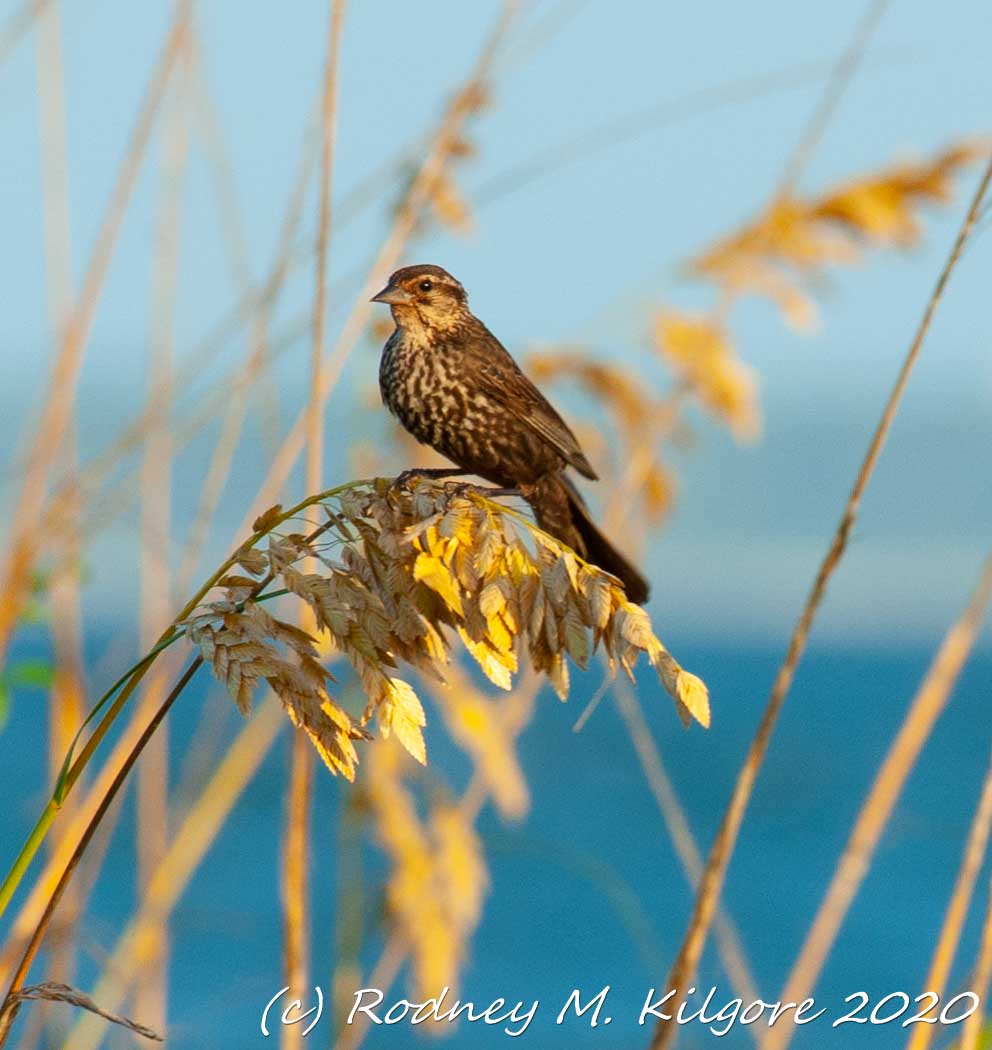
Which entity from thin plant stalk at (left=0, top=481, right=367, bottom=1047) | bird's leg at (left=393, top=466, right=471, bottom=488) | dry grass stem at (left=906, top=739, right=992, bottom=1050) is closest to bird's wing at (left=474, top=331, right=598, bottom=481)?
bird's leg at (left=393, top=466, right=471, bottom=488)

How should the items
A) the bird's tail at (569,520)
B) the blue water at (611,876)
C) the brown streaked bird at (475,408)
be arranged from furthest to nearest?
1. the blue water at (611,876)
2. the brown streaked bird at (475,408)
3. the bird's tail at (569,520)

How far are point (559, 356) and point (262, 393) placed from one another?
0.64 metres

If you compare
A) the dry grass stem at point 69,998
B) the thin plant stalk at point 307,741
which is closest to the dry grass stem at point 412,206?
the thin plant stalk at point 307,741

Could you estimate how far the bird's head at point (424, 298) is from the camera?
3092mm

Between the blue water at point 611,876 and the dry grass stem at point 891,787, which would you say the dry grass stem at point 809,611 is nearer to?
the dry grass stem at point 891,787

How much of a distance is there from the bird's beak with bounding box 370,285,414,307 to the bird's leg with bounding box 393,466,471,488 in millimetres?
327

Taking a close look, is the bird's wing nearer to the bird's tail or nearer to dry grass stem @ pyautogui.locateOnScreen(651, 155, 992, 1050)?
the bird's tail

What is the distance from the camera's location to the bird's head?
309 cm

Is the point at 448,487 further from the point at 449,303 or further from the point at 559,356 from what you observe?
the point at 559,356

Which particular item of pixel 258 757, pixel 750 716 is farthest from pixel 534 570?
pixel 750 716

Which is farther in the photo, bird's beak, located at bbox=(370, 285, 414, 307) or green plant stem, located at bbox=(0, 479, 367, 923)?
bird's beak, located at bbox=(370, 285, 414, 307)

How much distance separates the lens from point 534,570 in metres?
1.75

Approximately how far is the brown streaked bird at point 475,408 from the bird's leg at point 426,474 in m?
0.04

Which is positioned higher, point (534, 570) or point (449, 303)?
point (449, 303)
